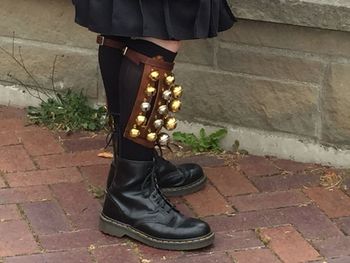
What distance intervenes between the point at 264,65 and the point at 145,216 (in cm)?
91

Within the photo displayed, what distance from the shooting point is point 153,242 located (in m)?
2.63

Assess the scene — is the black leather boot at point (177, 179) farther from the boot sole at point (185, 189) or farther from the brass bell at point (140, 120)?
the brass bell at point (140, 120)

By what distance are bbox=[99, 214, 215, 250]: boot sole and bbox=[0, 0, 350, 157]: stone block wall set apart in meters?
0.83

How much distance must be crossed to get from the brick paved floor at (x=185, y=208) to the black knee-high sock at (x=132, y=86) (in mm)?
299

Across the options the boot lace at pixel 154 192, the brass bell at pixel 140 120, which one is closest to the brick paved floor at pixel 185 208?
the boot lace at pixel 154 192

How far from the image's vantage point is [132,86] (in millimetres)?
2535

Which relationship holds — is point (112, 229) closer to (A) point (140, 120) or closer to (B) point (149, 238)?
(B) point (149, 238)

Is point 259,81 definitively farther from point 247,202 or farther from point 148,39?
point 148,39

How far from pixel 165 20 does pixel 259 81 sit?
0.91m

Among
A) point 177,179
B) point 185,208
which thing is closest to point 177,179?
point 177,179

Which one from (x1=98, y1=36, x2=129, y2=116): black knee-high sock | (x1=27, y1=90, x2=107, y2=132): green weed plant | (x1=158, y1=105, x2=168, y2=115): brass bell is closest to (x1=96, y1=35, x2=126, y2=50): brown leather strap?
(x1=98, y1=36, x2=129, y2=116): black knee-high sock

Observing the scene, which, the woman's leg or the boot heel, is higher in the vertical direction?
the woman's leg

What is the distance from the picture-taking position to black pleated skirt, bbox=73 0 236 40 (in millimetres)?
2420

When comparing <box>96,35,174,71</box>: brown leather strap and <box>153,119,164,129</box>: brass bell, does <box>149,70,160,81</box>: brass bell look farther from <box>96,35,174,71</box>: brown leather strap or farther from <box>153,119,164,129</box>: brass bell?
<box>153,119,164,129</box>: brass bell
